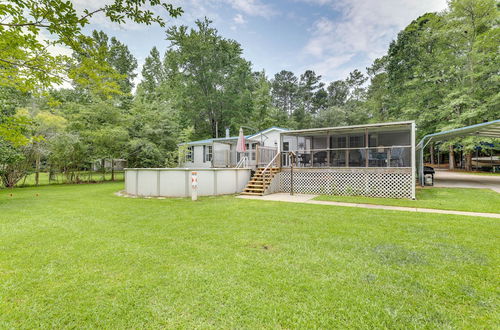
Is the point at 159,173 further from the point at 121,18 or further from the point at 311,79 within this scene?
the point at 311,79

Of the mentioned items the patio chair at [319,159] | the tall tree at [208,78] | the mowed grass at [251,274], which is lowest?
the mowed grass at [251,274]

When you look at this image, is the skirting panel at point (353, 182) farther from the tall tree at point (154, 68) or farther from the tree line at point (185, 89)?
the tall tree at point (154, 68)

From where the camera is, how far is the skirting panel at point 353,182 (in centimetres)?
895

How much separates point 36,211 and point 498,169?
3207 cm

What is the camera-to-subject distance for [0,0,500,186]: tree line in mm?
2770

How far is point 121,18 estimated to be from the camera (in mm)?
2623

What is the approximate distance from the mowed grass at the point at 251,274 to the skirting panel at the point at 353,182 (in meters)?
3.72

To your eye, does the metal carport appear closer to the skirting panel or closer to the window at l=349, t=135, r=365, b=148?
the window at l=349, t=135, r=365, b=148

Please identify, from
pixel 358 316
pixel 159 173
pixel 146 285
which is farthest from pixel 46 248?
pixel 159 173

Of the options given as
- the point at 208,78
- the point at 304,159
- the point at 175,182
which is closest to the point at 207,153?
the point at 304,159

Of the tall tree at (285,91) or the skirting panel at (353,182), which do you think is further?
the tall tree at (285,91)

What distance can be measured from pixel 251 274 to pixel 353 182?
26.8 feet

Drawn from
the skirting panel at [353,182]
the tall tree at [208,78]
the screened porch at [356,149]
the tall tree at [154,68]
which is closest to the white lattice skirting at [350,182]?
the skirting panel at [353,182]

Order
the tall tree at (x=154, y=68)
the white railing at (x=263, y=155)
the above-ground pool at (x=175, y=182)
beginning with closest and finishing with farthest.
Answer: the above-ground pool at (x=175, y=182) → the white railing at (x=263, y=155) → the tall tree at (x=154, y=68)
